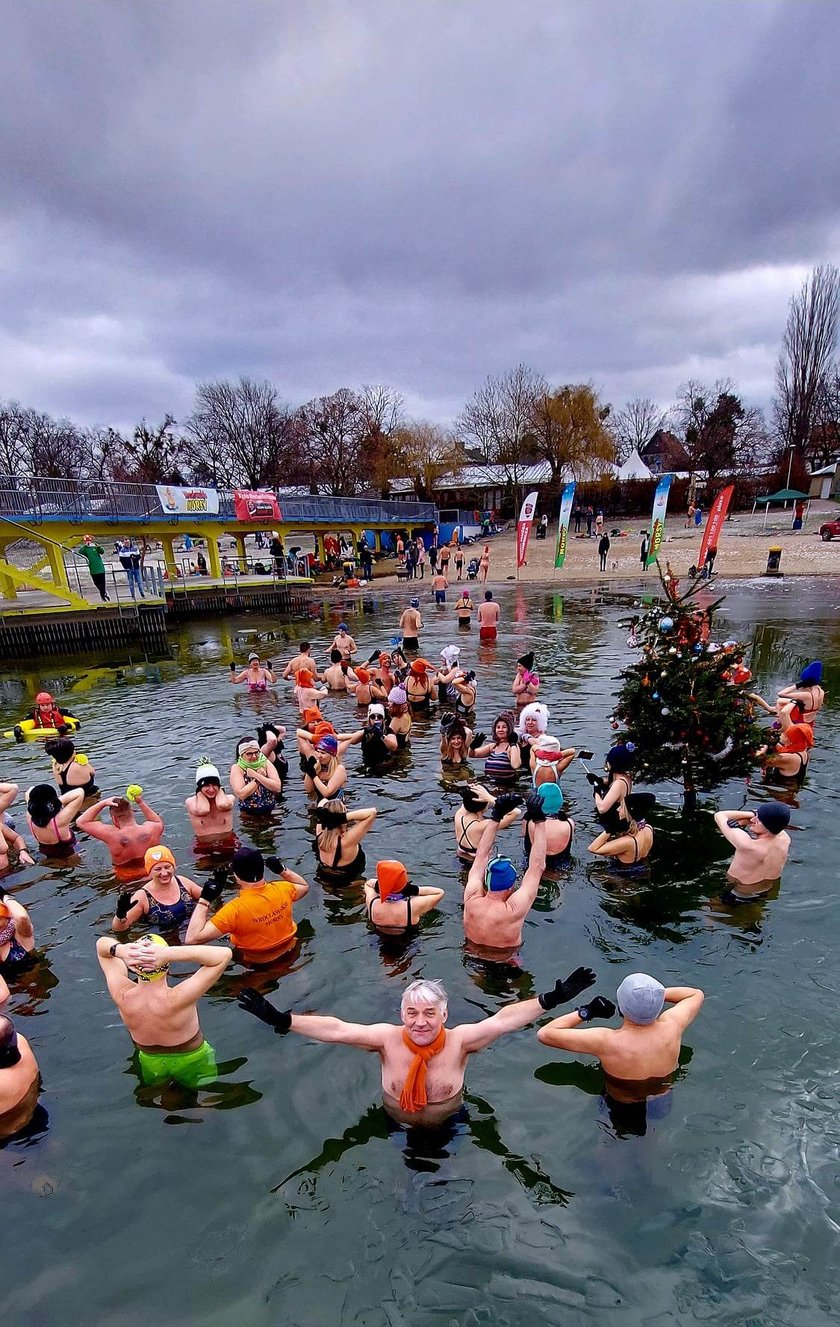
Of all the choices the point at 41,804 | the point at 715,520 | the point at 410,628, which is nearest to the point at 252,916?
the point at 41,804

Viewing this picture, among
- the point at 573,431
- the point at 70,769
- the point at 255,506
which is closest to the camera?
the point at 70,769

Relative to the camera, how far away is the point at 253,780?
353 inches

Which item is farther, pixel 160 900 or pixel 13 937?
pixel 160 900

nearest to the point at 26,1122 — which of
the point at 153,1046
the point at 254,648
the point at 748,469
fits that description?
the point at 153,1046

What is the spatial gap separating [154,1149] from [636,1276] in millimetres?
3185

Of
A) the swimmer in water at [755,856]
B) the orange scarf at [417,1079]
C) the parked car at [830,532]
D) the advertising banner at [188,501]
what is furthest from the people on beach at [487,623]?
the parked car at [830,532]

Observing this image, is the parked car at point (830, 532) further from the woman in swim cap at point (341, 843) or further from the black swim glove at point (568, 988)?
the black swim glove at point (568, 988)

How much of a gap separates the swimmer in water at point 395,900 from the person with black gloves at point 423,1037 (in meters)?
1.75

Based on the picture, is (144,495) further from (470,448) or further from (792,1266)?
(470,448)

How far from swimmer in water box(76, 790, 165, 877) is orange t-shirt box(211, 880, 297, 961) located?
2505 millimetres

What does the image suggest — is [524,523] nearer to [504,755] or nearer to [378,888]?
[504,755]

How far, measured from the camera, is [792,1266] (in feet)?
11.4

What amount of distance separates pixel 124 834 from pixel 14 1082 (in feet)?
11.7

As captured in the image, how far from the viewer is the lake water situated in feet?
11.4
